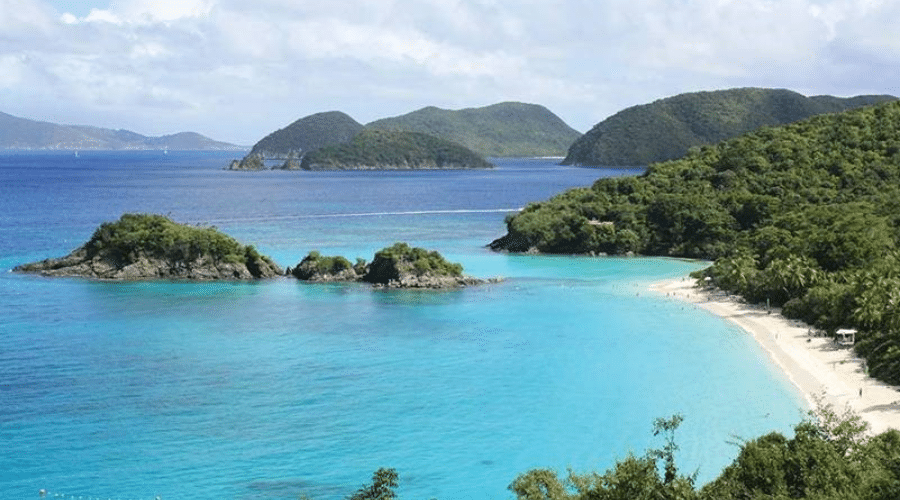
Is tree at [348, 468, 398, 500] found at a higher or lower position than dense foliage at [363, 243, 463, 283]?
higher

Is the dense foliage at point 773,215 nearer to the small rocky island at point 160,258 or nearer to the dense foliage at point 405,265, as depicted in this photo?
the dense foliage at point 405,265

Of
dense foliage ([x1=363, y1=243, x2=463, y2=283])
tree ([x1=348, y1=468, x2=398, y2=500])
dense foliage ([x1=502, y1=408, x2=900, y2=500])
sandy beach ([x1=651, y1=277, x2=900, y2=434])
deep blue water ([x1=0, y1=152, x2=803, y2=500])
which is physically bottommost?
deep blue water ([x1=0, y1=152, x2=803, y2=500])

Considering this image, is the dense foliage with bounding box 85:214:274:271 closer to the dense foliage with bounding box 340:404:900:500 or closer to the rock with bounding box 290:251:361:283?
the rock with bounding box 290:251:361:283

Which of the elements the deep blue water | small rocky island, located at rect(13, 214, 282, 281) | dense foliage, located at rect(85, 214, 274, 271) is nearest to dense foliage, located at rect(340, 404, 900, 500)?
the deep blue water

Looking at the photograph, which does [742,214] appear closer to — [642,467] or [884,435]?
[884,435]

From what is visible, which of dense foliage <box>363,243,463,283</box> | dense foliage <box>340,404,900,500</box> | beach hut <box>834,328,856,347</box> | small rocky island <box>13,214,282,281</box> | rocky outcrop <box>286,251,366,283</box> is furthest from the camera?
small rocky island <box>13,214,282,281</box>

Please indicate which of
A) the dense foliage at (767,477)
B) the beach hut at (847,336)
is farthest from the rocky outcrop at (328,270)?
the dense foliage at (767,477)

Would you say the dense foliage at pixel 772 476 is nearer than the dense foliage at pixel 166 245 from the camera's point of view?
Yes

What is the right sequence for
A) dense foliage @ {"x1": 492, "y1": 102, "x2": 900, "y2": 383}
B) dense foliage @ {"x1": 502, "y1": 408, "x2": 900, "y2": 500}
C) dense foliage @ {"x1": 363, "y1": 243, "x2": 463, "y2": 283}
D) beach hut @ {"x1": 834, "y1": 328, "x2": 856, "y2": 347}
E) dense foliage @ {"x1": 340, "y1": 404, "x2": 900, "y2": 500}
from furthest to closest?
dense foliage @ {"x1": 363, "y1": 243, "x2": 463, "y2": 283}
dense foliage @ {"x1": 492, "y1": 102, "x2": 900, "y2": 383}
beach hut @ {"x1": 834, "y1": 328, "x2": 856, "y2": 347}
dense foliage @ {"x1": 502, "y1": 408, "x2": 900, "y2": 500}
dense foliage @ {"x1": 340, "y1": 404, "x2": 900, "y2": 500}
